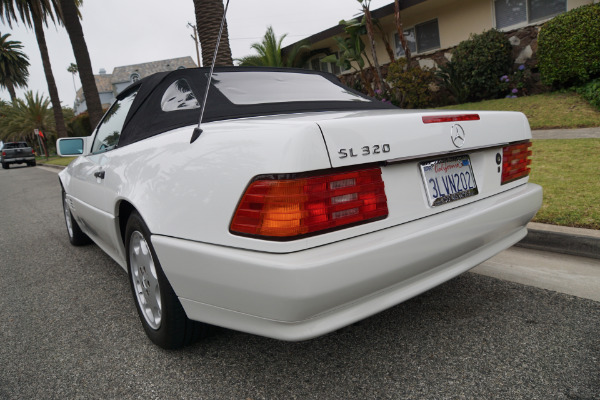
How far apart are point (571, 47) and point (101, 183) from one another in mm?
9688

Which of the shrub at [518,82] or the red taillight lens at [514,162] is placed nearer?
the red taillight lens at [514,162]

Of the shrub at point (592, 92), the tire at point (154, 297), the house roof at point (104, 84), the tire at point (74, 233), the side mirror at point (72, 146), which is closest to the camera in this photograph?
the tire at point (154, 297)

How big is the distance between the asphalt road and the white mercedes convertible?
0.24m

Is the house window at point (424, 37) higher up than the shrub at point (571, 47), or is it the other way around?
the house window at point (424, 37)

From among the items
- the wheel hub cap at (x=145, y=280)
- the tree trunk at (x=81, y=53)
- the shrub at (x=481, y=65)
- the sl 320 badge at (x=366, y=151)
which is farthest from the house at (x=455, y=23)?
the wheel hub cap at (x=145, y=280)

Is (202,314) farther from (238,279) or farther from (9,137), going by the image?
(9,137)

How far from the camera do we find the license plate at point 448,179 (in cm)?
189


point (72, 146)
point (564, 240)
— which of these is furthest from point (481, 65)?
point (72, 146)

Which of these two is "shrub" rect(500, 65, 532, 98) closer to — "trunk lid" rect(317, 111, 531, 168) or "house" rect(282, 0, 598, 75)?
"house" rect(282, 0, 598, 75)

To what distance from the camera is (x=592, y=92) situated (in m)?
8.64

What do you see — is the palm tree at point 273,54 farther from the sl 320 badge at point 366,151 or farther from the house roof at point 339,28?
the sl 320 badge at point 366,151

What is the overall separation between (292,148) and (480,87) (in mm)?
11263

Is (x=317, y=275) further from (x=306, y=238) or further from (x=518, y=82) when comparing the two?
(x=518, y=82)

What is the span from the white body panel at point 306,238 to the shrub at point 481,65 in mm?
10012
